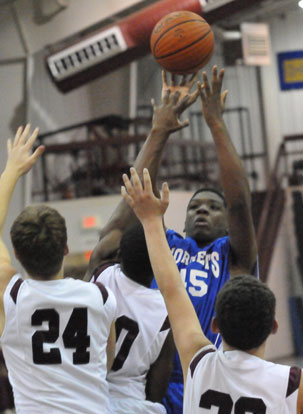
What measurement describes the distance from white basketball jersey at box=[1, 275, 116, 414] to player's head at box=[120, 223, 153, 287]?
1.71ft

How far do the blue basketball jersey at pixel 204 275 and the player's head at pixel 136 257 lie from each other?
0.36 metres

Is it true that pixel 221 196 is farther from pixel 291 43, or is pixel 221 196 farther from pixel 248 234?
pixel 291 43

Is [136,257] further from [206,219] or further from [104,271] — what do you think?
[206,219]

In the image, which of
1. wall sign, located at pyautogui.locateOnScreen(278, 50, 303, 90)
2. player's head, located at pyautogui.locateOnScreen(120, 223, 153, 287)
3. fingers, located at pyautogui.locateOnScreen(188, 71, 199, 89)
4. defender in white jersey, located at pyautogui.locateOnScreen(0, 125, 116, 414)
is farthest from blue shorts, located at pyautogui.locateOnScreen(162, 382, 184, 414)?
wall sign, located at pyautogui.locateOnScreen(278, 50, 303, 90)

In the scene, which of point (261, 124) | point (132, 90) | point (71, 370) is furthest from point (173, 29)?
point (261, 124)

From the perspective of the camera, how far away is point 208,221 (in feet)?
11.3

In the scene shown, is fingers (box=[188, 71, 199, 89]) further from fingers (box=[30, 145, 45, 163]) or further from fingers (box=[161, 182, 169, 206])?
fingers (box=[161, 182, 169, 206])

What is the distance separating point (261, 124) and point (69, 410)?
13.4m

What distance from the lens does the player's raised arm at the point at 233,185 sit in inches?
120

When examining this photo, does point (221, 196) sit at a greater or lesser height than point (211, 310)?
greater

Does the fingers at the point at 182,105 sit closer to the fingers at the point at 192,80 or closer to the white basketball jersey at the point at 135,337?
the fingers at the point at 192,80

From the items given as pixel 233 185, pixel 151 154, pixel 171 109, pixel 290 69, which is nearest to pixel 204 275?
pixel 233 185

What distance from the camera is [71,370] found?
2.40 metres

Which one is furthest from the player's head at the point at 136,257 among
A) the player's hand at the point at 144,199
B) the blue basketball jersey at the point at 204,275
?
the player's hand at the point at 144,199
